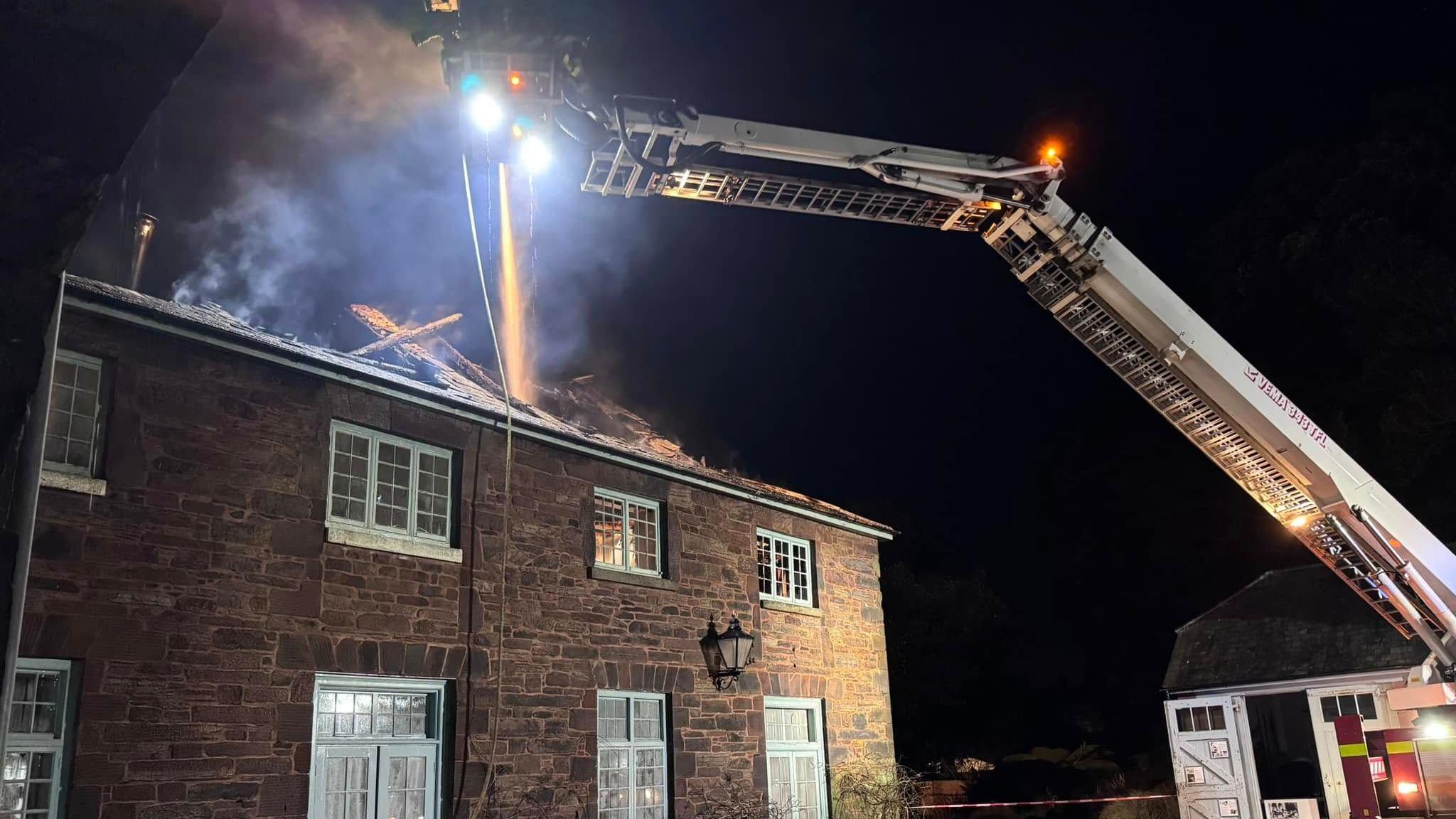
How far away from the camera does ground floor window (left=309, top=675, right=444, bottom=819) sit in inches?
374

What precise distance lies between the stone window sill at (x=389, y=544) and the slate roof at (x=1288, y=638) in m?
12.9

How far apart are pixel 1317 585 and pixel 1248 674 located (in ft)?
7.70

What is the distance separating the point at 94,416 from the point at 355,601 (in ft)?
8.94

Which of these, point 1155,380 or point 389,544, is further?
point 1155,380

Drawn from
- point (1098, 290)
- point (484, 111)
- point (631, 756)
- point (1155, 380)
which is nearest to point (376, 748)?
point (631, 756)

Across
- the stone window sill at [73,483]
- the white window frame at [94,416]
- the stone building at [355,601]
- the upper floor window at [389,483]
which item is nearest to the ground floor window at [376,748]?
the stone building at [355,601]

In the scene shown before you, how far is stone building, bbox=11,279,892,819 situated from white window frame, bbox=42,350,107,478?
24 millimetres

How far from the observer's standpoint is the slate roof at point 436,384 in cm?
885

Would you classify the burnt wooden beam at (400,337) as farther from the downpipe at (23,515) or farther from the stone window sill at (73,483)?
the downpipe at (23,515)

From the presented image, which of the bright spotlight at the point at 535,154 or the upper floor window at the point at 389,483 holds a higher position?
the bright spotlight at the point at 535,154

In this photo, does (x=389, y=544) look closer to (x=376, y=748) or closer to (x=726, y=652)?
(x=376, y=748)

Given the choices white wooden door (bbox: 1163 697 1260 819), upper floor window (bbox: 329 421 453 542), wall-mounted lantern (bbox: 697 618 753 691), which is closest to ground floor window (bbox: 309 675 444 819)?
upper floor window (bbox: 329 421 453 542)

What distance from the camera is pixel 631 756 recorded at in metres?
12.3

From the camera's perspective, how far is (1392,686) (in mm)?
15062
